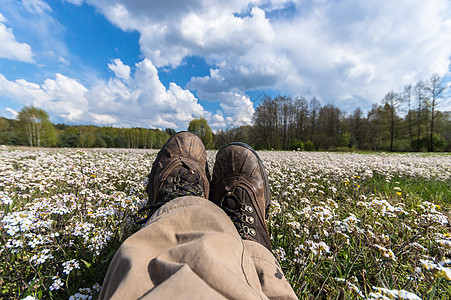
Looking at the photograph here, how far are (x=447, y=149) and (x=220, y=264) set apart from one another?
44940mm

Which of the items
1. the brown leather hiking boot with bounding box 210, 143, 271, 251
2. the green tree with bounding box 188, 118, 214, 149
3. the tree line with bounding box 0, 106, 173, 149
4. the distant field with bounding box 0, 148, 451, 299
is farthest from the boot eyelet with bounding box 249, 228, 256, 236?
the tree line with bounding box 0, 106, 173, 149

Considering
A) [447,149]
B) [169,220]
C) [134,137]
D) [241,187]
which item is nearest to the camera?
[169,220]

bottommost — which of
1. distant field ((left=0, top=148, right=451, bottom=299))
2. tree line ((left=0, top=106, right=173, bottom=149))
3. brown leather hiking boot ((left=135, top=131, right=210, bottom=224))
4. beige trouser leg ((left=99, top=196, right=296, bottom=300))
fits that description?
distant field ((left=0, top=148, right=451, bottom=299))

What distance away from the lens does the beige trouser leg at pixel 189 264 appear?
27.3 inches

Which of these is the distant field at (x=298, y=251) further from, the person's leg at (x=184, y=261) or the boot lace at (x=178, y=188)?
the person's leg at (x=184, y=261)

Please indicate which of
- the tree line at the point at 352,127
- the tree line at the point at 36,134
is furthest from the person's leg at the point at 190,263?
the tree line at the point at 36,134

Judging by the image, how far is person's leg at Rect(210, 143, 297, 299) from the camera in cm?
101

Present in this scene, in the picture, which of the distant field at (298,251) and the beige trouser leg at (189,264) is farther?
the distant field at (298,251)

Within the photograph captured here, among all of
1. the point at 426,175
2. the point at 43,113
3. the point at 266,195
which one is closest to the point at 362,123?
the point at 426,175

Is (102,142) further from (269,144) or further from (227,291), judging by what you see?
(227,291)

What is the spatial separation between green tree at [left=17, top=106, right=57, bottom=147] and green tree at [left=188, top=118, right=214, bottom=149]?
28.5 metres

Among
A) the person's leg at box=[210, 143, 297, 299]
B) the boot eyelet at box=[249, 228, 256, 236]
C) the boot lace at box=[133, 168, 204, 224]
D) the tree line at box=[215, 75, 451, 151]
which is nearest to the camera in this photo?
the person's leg at box=[210, 143, 297, 299]

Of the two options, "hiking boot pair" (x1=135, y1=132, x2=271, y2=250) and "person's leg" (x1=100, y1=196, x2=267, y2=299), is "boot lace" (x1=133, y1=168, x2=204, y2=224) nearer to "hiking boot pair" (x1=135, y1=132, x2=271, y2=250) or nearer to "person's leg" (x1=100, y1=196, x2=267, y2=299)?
"hiking boot pair" (x1=135, y1=132, x2=271, y2=250)

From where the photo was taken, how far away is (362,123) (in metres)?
36.8
